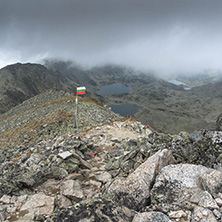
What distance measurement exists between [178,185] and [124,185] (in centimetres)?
253

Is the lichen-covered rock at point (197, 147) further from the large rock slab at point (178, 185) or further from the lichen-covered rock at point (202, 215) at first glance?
the lichen-covered rock at point (202, 215)

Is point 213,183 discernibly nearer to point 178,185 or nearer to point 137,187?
point 178,185

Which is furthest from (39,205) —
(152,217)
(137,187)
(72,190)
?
(152,217)

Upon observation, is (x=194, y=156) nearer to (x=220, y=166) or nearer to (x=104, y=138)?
(x=220, y=166)

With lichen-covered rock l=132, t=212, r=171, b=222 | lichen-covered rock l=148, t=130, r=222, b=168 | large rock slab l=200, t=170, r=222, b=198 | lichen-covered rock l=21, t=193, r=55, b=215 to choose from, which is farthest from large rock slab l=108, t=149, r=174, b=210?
lichen-covered rock l=21, t=193, r=55, b=215

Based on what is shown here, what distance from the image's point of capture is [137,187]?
8.00 meters

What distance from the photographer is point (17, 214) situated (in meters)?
9.34

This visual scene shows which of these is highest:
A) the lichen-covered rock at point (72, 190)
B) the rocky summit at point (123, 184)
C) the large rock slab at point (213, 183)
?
the large rock slab at point (213, 183)

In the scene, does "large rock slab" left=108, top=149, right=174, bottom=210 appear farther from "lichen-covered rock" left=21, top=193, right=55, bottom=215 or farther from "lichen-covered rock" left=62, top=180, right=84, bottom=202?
"lichen-covered rock" left=21, top=193, right=55, bottom=215

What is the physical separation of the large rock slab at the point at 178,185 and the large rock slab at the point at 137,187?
42 cm

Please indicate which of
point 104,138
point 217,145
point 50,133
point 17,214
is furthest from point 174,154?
point 50,133

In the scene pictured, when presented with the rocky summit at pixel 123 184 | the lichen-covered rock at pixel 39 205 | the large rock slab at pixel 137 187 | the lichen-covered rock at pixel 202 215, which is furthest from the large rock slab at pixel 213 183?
the lichen-covered rock at pixel 39 205

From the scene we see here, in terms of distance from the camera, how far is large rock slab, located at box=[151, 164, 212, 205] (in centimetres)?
704

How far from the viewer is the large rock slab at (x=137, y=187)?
775 cm
